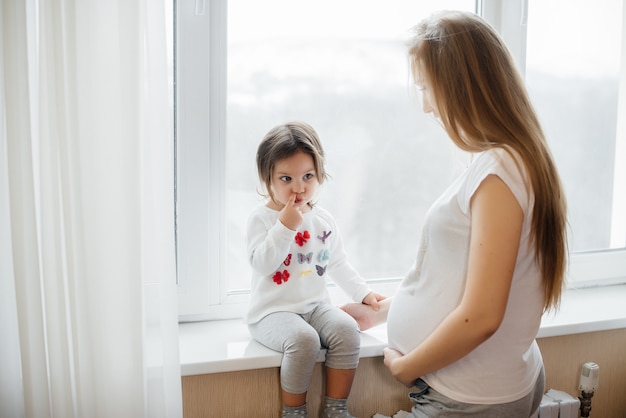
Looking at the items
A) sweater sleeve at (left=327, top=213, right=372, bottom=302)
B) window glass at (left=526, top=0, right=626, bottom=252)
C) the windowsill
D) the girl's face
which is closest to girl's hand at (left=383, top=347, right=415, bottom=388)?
the windowsill

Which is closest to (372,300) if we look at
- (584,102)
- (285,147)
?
(285,147)

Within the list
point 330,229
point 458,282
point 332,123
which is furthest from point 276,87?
point 458,282

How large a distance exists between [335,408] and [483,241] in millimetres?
560

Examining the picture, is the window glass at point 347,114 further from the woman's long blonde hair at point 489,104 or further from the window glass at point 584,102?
the woman's long blonde hair at point 489,104

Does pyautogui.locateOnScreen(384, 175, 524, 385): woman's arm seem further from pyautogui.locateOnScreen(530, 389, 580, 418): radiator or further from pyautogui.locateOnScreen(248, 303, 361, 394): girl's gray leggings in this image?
pyautogui.locateOnScreen(530, 389, 580, 418): radiator

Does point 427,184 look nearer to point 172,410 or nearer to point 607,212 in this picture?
point 607,212

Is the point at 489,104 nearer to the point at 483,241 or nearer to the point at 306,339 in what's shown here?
the point at 483,241

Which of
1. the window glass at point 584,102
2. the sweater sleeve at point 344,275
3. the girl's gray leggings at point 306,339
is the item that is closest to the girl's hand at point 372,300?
the sweater sleeve at point 344,275

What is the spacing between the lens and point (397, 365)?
1.17m

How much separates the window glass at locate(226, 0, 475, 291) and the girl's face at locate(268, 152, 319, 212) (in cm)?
21

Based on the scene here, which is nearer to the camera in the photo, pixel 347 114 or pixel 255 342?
pixel 255 342

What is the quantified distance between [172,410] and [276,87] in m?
0.83

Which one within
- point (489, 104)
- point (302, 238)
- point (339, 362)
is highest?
point (489, 104)

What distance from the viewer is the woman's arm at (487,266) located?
3.20ft
